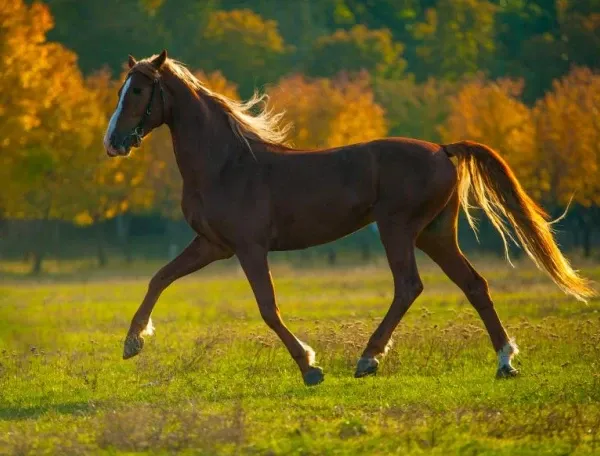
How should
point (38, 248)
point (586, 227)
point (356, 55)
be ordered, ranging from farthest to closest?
1. point (356, 55)
2. point (586, 227)
3. point (38, 248)

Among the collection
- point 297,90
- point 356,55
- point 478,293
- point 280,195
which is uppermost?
point 356,55

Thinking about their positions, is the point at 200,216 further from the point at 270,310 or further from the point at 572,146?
the point at 572,146

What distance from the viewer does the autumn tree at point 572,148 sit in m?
58.7

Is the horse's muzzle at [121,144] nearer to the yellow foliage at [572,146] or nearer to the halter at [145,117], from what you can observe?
the halter at [145,117]

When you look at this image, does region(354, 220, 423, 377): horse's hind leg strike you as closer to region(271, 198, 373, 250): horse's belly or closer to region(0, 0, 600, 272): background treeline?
region(271, 198, 373, 250): horse's belly

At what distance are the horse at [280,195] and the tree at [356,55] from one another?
299 ft

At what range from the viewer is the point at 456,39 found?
11125 centimetres

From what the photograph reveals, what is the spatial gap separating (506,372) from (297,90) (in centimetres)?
6194

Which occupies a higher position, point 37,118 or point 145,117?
point 145,117

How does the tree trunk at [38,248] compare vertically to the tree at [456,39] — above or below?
below

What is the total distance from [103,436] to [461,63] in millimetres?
99895

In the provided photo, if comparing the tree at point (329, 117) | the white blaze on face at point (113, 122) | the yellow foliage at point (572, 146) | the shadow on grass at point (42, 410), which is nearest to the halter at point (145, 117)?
the white blaze on face at point (113, 122)

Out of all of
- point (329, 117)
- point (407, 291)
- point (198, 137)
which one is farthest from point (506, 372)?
point (329, 117)

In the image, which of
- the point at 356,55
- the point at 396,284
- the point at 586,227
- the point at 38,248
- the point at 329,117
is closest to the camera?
the point at 396,284
